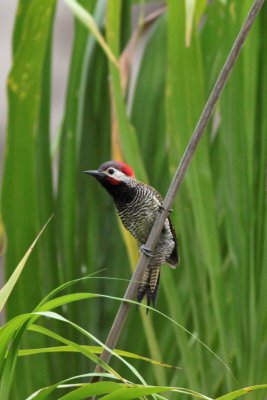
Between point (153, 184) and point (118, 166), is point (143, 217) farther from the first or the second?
point (153, 184)

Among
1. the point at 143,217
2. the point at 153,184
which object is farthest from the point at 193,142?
the point at 153,184

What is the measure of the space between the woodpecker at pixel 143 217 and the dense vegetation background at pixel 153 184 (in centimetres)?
17

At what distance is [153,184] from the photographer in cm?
172

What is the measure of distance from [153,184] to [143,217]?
1.27ft

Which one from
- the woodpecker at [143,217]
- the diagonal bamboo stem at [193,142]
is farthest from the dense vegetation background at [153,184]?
the diagonal bamboo stem at [193,142]

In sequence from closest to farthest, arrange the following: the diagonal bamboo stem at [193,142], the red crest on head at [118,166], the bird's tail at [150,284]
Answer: the diagonal bamboo stem at [193,142]
the red crest on head at [118,166]
the bird's tail at [150,284]

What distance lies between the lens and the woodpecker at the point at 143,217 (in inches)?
49.8

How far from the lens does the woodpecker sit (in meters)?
1.26

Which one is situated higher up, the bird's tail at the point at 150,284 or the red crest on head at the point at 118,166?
the red crest on head at the point at 118,166

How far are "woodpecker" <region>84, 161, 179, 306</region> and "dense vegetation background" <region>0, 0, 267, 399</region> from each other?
174 mm

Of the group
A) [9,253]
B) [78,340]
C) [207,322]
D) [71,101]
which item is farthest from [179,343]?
[71,101]

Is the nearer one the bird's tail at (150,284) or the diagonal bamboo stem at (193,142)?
the diagonal bamboo stem at (193,142)

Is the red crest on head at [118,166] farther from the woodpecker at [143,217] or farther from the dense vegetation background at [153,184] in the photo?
the dense vegetation background at [153,184]

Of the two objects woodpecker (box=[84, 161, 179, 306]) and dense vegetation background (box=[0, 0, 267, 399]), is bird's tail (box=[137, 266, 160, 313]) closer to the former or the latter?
woodpecker (box=[84, 161, 179, 306])
